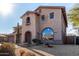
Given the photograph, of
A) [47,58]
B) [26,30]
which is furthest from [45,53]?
[26,30]

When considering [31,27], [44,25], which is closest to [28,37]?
[31,27]

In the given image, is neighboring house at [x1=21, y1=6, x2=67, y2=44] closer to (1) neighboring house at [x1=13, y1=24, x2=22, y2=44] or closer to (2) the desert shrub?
(1) neighboring house at [x1=13, y1=24, x2=22, y2=44]

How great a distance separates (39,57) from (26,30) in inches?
37.0

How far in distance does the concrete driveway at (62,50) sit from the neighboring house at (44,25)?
0.26 metres

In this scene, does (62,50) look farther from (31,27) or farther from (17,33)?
(17,33)

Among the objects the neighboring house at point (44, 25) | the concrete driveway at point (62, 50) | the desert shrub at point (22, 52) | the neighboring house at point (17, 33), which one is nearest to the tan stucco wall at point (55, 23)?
the neighboring house at point (44, 25)

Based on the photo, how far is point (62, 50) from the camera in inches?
411

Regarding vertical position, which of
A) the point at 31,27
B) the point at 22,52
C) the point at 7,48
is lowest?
the point at 22,52

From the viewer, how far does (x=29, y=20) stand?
10.8 m

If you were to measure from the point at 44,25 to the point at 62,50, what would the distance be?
87 cm

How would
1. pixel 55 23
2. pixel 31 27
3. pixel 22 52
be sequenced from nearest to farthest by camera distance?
pixel 22 52, pixel 55 23, pixel 31 27

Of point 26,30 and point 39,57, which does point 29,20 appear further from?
point 39,57

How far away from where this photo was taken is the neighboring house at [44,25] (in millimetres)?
10711

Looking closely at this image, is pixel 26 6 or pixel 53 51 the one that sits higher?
pixel 26 6
